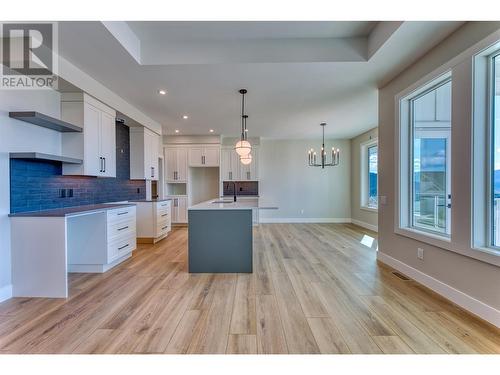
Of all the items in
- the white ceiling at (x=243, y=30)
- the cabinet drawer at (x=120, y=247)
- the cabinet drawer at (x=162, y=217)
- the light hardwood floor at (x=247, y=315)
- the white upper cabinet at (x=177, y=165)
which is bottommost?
the light hardwood floor at (x=247, y=315)

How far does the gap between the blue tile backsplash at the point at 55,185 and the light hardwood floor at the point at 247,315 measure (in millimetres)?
1068

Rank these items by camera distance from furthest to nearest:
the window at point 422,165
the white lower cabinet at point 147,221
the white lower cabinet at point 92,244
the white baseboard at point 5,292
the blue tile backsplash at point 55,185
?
the white lower cabinet at point 147,221 < the white lower cabinet at point 92,244 < the window at point 422,165 < the blue tile backsplash at point 55,185 < the white baseboard at point 5,292

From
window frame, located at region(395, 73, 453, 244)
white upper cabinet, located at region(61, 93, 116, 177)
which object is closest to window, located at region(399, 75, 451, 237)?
window frame, located at region(395, 73, 453, 244)

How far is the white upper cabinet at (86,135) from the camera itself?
3.41 metres

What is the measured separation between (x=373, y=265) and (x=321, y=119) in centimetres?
332

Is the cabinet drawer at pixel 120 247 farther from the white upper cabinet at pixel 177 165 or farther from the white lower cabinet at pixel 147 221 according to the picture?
the white upper cabinet at pixel 177 165

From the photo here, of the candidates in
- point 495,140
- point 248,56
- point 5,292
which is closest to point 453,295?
point 495,140

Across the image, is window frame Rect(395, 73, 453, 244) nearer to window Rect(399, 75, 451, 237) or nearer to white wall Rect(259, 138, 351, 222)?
window Rect(399, 75, 451, 237)

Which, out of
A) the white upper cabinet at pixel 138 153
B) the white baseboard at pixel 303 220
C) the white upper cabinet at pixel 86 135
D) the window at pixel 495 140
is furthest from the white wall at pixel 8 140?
the white baseboard at pixel 303 220

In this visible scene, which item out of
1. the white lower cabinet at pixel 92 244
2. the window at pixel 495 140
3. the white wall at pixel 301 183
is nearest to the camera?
the window at pixel 495 140

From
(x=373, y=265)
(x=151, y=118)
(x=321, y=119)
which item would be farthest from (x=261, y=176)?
(x=373, y=265)

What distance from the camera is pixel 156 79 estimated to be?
3.47m

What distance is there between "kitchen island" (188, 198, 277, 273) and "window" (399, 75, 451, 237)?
7.09ft
